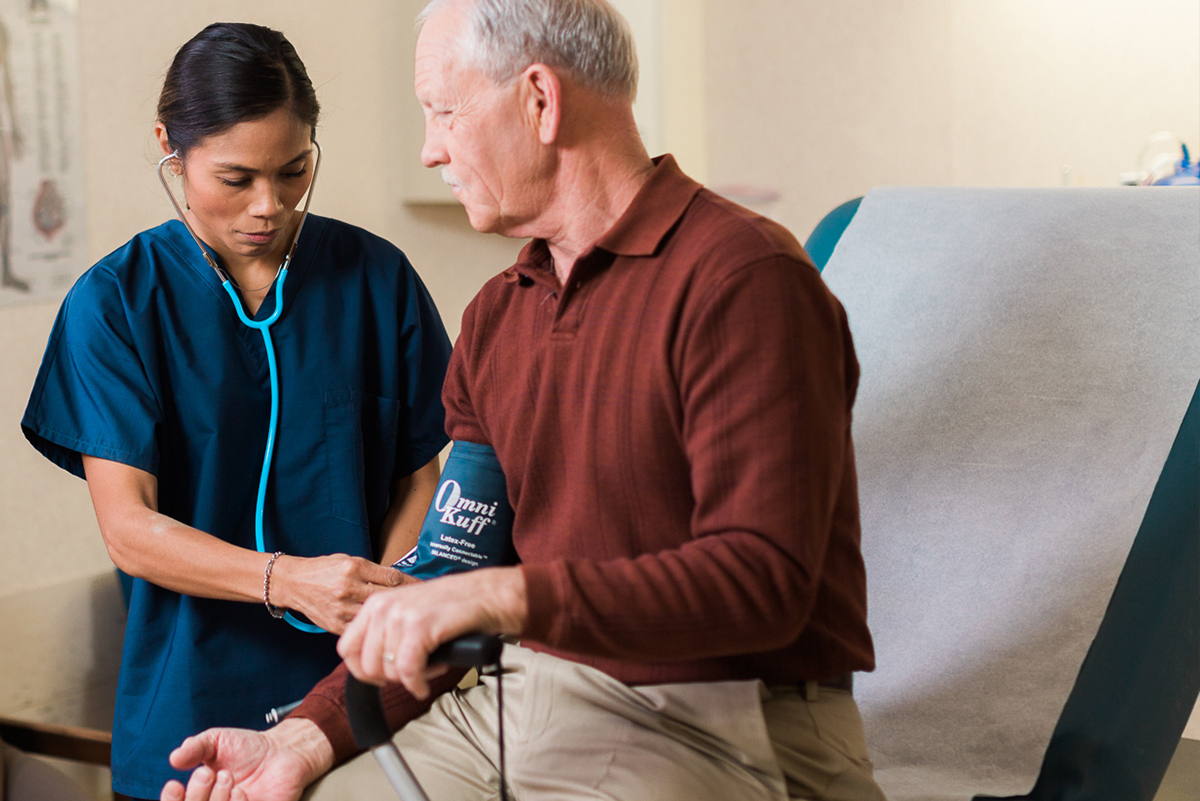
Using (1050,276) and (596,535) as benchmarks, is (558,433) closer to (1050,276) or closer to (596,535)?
(596,535)

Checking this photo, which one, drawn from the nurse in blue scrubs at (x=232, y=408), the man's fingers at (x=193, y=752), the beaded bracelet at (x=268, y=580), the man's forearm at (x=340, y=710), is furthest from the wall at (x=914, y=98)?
the man's fingers at (x=193, y=752)

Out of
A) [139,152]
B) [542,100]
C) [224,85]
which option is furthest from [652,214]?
[139,152]

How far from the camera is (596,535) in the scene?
2.88ft

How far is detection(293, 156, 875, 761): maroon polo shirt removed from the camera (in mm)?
710

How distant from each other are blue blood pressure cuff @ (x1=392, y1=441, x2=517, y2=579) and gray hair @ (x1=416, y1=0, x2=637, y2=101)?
0.35 m

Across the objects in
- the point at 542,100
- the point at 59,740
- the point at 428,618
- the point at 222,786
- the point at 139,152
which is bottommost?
the point at 59,740

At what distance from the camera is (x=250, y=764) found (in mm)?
952

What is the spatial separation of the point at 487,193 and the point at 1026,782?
0.82 metres

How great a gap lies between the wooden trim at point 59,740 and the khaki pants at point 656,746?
2.63 feet

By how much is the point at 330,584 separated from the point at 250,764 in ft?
0.64

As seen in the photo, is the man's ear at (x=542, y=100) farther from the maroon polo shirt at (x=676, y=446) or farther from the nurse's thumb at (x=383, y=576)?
the nurse's thumb at (x=383, y=576)

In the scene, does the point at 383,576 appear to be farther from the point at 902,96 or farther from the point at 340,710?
the point at 902,96

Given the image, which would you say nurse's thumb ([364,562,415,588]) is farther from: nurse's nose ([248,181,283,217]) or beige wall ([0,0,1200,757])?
beige wall ([0,0,1200,757])

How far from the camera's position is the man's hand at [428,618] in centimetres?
67
